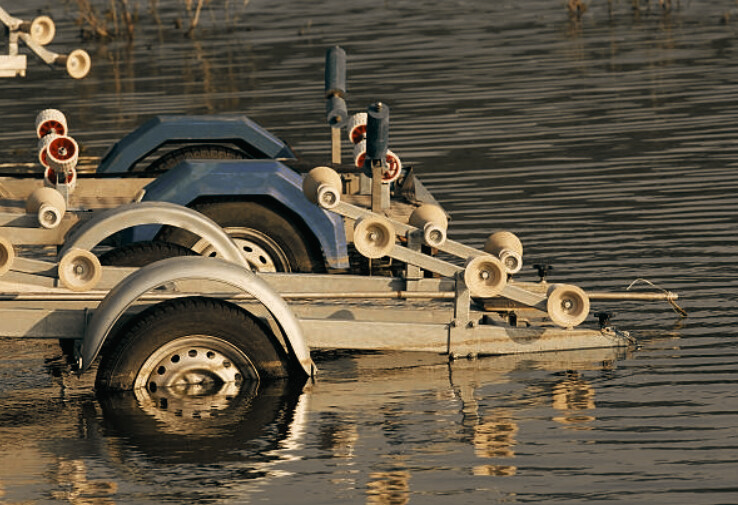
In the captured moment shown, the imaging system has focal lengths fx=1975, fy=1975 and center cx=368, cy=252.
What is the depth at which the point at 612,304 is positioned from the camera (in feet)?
40.2

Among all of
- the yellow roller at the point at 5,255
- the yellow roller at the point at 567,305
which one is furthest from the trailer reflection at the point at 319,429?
the yellow roller at the point at 5,255

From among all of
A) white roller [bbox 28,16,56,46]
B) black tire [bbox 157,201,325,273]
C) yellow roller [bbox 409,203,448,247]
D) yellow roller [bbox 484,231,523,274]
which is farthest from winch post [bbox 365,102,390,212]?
white roller [bbox 28,16,56,46]

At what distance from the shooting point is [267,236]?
12609 millimetres

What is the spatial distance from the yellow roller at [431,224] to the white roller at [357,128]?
454 centimetres

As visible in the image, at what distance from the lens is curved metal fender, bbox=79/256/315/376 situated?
977 centimetres

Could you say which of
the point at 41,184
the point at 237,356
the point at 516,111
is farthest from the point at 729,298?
the point at 516,111

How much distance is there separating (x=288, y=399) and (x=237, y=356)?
0.34 meters

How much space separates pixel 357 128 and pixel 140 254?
4518 millimetres

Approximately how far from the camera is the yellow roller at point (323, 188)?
35.3 ft

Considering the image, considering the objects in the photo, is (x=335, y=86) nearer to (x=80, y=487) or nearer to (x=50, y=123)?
(x=50, y=123)

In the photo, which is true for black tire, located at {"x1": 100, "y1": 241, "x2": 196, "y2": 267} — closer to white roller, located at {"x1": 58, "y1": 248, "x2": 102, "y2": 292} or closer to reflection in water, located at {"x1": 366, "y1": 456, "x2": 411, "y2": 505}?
white roller, located at {"x1": 58, "y1": 248, "x2": 102, "y2": 292}

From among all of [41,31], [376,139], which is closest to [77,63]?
[41,31]

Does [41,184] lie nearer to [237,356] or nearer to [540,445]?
[237,356]

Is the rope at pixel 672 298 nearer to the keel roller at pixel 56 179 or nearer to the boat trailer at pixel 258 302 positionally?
the boat trailer at pixel 258 302
